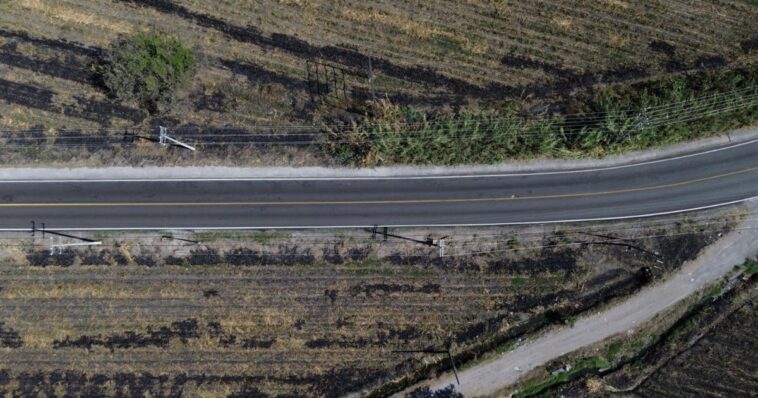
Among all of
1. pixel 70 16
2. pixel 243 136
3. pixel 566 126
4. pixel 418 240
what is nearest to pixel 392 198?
pixel 418 240

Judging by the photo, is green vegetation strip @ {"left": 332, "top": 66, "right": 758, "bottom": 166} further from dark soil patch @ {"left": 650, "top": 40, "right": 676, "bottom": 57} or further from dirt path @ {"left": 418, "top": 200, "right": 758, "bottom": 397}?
dirt path @ {"left": 418, "top": 200, "right": 758, "bottom": 397}

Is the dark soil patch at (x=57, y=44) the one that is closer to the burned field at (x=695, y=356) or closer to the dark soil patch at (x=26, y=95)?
the dark soil patch at (x=26, y=95)

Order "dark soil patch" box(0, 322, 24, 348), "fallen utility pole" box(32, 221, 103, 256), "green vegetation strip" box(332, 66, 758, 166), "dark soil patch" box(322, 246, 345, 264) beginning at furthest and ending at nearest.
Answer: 1. "green vegetation strip" box(332, 66, 758, 166)
2. "dark soil patch" box(322, 246, 345, 264)
3. "fallen utility pole" box(32, 221, 103, 256)
4. "dark soil patch" box(0, 322, 24, 348)

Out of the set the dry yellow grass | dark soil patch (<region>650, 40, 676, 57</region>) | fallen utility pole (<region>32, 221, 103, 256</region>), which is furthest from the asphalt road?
the dry yellow grass

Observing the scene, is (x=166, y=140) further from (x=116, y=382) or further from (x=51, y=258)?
(x=116, y=382)

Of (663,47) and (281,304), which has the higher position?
(663,47)

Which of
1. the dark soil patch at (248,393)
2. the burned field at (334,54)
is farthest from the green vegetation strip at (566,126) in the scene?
the dark soil patch at (248,393)

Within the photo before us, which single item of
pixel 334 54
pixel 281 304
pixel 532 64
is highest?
pixel 334 54
